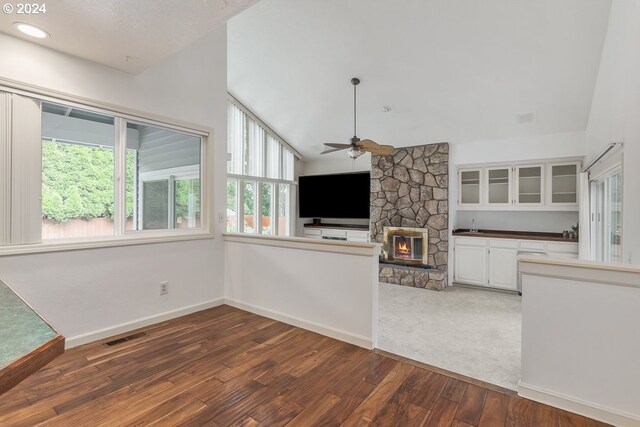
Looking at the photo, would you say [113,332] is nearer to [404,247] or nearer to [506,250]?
[404,247]

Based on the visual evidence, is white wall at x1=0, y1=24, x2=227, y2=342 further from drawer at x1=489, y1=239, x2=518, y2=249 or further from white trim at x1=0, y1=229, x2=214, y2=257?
drawer at x1=489, y1=239, x2=518, y2=249

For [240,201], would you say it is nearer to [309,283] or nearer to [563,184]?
[309,283]

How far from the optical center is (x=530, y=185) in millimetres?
5367

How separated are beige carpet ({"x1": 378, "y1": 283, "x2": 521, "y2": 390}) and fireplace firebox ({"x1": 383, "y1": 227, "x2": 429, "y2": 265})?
29.5 inches

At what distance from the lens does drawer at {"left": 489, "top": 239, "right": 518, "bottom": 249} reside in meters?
5.23

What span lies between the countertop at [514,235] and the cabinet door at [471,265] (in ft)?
0.78

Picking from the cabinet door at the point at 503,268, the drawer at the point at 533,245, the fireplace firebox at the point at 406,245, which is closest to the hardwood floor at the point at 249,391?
the fireplace firebox at the point at 406,245

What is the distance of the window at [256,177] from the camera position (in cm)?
644

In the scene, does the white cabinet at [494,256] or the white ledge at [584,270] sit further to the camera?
the white cabinet at [494,256]

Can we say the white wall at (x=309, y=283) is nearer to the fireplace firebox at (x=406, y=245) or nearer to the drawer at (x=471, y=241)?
the fireplace firebox at (x=406, y=245)

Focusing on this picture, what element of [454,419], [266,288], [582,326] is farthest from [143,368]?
[582,326]

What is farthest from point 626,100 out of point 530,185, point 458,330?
point 530,185

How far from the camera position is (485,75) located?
4.18 metres

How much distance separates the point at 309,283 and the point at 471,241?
3666mm
